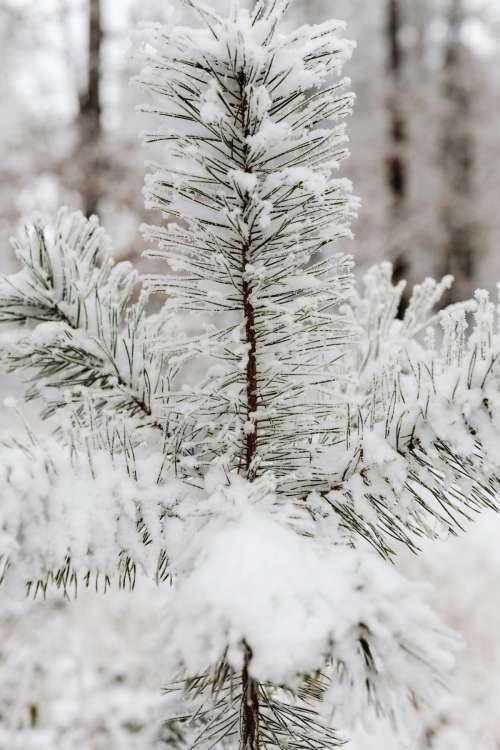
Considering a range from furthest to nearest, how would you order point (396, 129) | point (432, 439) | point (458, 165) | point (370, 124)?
point (458, 165) → point (370, 124) → point (396, 129) → point (432, 439)

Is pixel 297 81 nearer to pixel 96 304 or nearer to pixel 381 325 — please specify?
pixel 96 304

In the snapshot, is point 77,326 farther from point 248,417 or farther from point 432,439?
point 432,439

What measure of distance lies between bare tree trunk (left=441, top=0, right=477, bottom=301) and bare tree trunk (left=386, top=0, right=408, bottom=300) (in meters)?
1.00

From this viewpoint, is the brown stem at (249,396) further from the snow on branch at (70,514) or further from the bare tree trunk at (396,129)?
the bare tree trunk at (396,129)

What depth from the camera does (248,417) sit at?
0.70 metres

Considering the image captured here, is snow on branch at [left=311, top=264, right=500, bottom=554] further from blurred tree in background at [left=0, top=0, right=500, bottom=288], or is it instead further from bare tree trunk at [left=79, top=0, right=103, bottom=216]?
bare tree trunk at [left=79, top=0, right=103, bottom=216]

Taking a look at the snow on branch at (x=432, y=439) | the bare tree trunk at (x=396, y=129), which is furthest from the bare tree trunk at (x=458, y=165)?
the snow on branch at (x=432, y=439)

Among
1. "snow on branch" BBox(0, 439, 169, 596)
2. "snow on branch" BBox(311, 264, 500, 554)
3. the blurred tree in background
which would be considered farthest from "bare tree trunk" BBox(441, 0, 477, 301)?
"snow on branch" BBox(0, 439, 169, 596)

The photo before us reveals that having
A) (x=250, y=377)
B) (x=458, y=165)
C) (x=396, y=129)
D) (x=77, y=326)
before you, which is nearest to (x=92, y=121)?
(x=396, y=129)

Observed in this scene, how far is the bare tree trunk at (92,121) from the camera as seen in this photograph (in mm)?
4121

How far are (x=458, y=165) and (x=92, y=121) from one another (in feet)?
24.3

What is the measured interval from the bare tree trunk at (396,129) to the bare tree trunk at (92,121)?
3.23 m

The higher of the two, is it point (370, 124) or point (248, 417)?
point (370, 124)

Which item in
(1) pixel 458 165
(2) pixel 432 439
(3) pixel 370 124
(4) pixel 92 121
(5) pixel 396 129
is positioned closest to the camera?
(2) pixel 432 439
